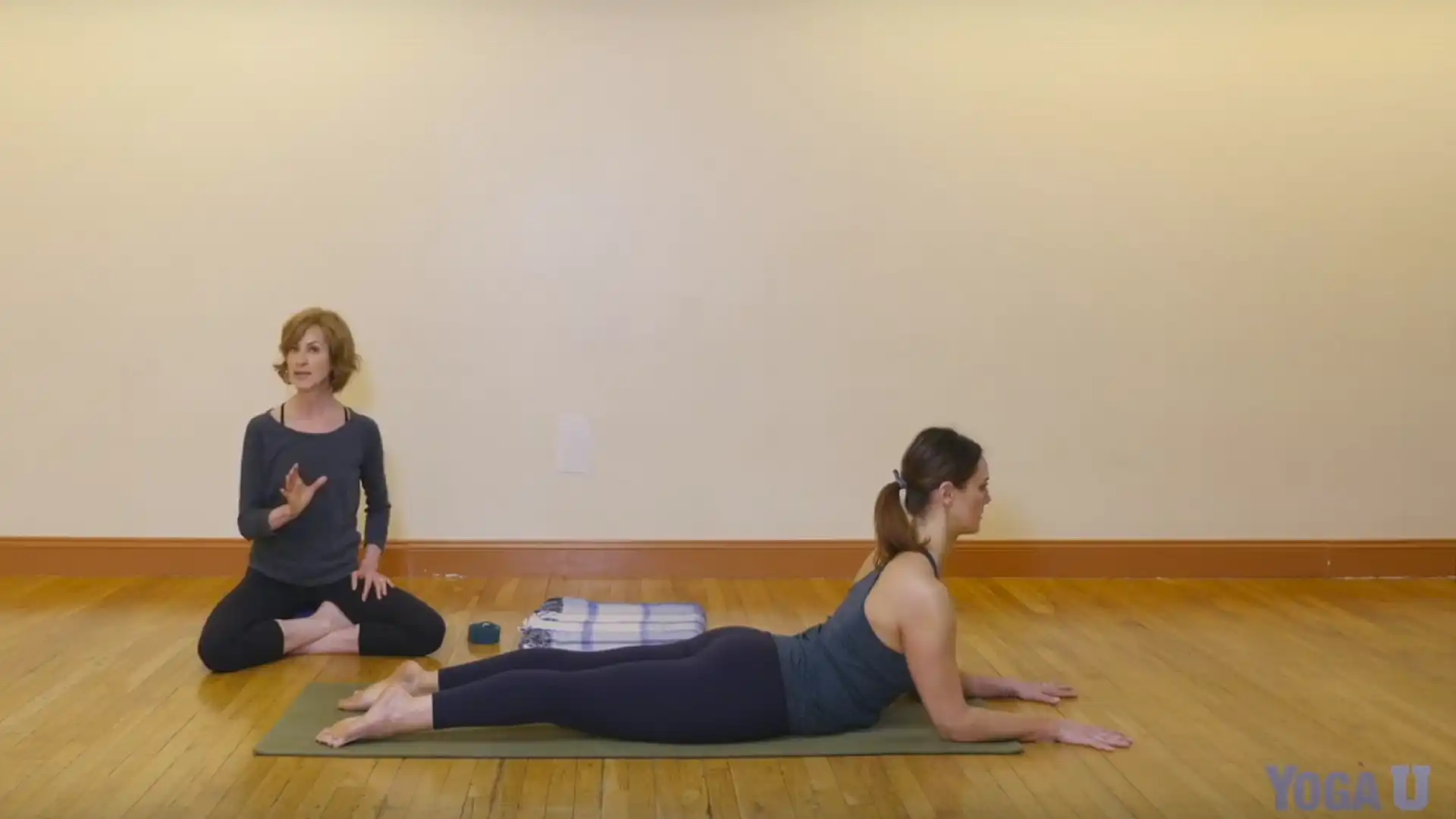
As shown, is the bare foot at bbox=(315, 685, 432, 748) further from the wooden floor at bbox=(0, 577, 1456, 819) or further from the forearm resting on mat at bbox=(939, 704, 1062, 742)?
the forearm resting on mat at bbox=(939, 704, 1062, 742)

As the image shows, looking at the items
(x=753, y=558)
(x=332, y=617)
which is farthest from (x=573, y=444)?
(x=332, y=617)

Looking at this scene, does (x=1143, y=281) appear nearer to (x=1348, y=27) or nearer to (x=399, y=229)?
(x=1348, y=27)

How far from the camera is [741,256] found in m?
4.48

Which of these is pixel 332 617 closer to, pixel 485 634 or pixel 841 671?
pixel 485 634

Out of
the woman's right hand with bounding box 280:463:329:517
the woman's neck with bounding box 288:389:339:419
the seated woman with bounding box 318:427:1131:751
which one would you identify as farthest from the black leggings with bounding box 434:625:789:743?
the woman's neck with bounding box 288:389:339:419

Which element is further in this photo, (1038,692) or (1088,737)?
(1038,692)

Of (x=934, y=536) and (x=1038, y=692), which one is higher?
(x=934, y=536)

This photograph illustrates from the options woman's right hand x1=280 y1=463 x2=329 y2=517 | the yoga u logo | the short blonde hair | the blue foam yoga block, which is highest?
the short blonde hair

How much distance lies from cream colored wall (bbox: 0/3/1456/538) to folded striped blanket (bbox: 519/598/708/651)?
0.71m

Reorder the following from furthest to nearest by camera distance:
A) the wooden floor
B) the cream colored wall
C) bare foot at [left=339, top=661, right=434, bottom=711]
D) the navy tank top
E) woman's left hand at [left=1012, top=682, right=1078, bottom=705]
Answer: the cream colored wall, woman's left hand at [left=1012, top=682, right=1078, bottom=705], bare foot at [left=339, top=661, right=434, bottom=711], the navy tank top, the wooden floor

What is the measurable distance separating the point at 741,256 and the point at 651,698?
2101 millimetres

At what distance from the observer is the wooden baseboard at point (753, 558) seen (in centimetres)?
442

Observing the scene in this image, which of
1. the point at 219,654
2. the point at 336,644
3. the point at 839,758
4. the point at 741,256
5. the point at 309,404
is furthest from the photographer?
the point at 741,256

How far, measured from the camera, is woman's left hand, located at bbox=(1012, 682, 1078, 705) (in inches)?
124
